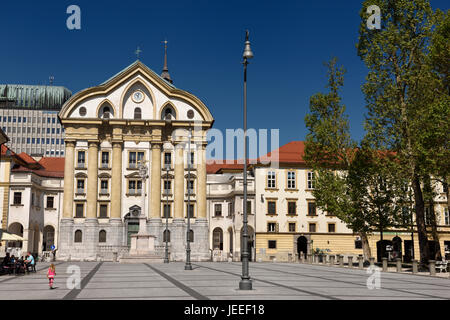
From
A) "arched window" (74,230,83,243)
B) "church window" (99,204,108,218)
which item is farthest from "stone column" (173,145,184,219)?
"arched window" (74,230,83,243)

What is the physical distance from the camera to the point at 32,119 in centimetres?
14488

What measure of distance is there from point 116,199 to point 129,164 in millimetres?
4591

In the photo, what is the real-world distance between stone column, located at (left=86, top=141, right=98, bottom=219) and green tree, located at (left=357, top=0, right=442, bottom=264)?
3615 centimetres

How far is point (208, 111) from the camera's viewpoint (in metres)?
65.3

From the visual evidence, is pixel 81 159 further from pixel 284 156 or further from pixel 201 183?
pixel 284 156

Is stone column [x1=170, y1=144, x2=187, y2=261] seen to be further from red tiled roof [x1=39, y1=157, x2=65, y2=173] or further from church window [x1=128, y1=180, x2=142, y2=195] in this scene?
red tiled roof [x1=39, y1=157, x2=65, y2=173]

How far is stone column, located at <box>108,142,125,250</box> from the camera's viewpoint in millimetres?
61531

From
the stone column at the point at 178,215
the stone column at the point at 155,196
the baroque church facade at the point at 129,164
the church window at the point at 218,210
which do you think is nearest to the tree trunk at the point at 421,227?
the baroque church facade at the point at 129,164

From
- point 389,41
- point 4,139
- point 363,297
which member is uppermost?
point 389,41

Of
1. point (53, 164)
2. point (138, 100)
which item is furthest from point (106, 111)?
point (53, 164)

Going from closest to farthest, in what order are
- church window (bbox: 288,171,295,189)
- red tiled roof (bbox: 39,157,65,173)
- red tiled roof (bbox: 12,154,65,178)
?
church window (bbox: 288,171,295,189) → red tiled roof (bbox: 12,154,65,178) → red tiled roof (bbox: 39,157,65,173)
